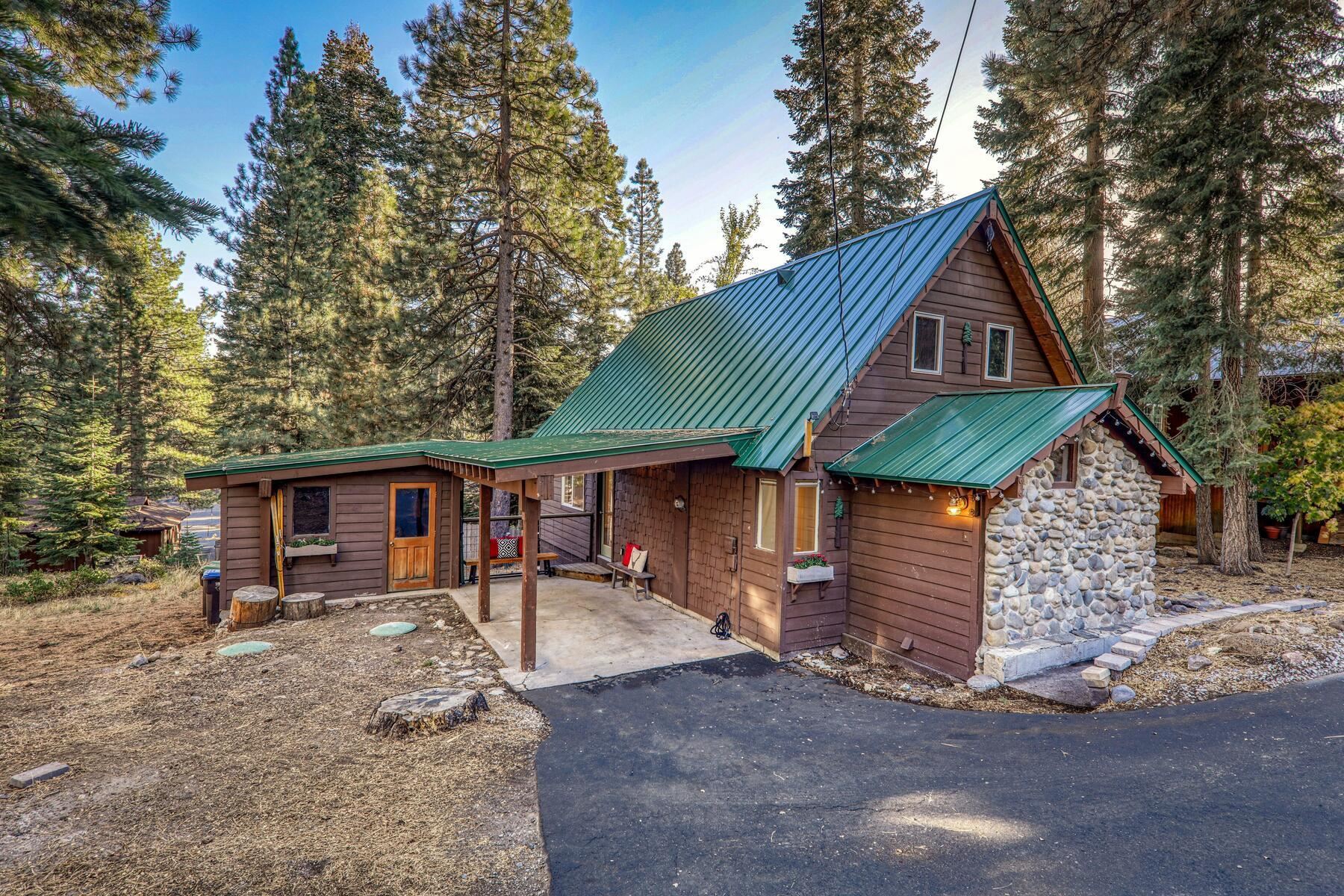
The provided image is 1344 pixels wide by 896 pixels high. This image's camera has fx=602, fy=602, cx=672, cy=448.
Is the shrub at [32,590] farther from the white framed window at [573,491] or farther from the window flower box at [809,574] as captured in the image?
the window flower box at [809,574]

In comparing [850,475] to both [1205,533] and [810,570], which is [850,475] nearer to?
[810,570]

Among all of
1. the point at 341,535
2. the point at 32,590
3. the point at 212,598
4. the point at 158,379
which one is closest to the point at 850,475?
the point at 341,535

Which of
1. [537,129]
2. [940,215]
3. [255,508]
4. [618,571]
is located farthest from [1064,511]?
[537,129]

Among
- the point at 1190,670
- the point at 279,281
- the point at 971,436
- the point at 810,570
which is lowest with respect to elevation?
the point at 1190,670

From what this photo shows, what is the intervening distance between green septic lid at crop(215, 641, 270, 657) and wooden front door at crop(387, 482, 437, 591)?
112 inches

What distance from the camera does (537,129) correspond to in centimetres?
1551

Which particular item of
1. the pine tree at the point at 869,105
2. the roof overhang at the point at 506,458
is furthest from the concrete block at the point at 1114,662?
the pine tree at the point at 869,105

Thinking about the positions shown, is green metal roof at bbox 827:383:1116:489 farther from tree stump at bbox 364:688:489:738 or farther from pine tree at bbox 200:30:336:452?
pine tree at bbox 200:30:336:452

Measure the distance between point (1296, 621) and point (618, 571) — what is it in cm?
992

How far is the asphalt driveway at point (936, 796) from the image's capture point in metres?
3.65

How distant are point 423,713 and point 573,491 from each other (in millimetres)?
9835

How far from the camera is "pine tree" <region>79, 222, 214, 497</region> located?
68.6ft

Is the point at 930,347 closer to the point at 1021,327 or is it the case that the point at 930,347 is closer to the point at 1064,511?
the point at 1021,327

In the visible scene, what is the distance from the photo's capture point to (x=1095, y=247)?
14.6 meters
